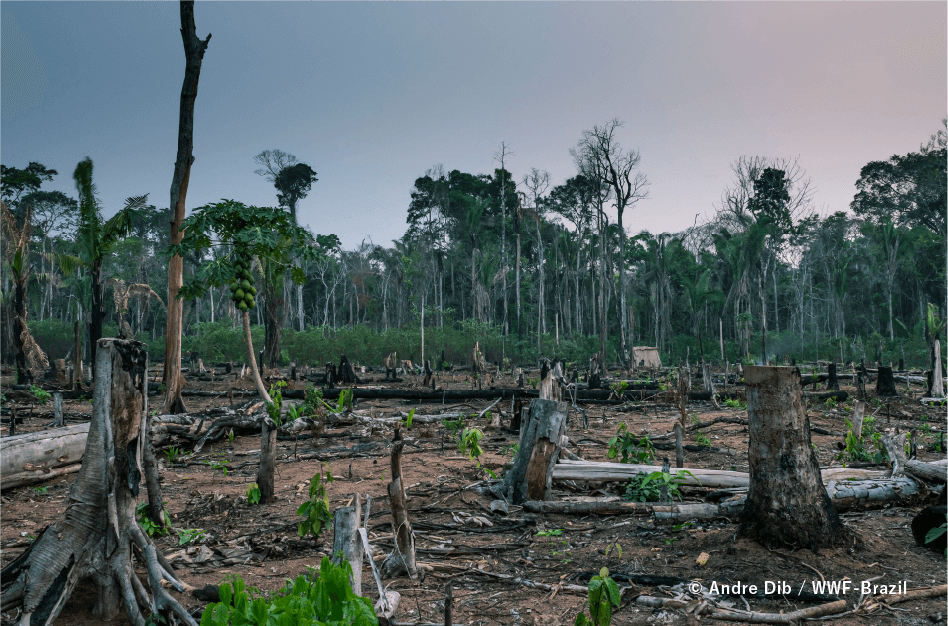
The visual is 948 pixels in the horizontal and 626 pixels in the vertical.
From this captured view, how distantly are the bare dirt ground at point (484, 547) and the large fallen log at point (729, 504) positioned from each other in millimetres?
84

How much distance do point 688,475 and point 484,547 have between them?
223 cm

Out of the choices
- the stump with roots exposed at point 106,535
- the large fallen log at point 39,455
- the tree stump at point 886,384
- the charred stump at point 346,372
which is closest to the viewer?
the stump with roots exposed at point 106,535

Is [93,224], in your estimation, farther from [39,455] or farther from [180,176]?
[39,455]

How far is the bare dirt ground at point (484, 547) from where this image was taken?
125 inches

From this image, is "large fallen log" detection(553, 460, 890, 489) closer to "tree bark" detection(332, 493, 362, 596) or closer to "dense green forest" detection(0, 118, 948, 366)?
"tree bark" detection(332, 493, 362, 596)

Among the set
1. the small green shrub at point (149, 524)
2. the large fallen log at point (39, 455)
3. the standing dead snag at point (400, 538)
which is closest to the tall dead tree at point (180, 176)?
the large fallen log at point (39, 455)

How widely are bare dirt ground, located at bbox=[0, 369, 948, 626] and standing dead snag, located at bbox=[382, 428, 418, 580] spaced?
9 cm

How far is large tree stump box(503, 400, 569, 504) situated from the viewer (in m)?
5.25

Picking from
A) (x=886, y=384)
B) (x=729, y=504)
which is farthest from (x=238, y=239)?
(x=886, y=384)

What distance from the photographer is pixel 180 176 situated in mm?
10047

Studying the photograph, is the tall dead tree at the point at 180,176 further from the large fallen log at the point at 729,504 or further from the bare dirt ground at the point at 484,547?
the large fallen log at the point at 729,504

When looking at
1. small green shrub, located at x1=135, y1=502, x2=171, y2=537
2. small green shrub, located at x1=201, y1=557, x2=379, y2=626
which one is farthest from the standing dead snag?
small green shrub, located at x1=135, y1=502, x2=171, y2=537

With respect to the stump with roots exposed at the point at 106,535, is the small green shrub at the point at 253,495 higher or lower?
lower

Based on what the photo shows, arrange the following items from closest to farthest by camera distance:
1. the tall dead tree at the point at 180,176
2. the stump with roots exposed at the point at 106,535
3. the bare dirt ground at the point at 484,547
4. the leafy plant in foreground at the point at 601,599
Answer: the leafy plant in foreground at the point at 601,599
the stump with roots exposed at the point at 106,535
the bare dirt ground at the point at 484,547
the tall dead tree at the point at 180,176
